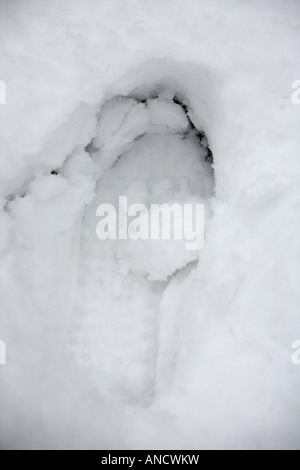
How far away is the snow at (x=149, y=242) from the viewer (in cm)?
105

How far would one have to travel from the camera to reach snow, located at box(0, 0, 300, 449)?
3.46 feet

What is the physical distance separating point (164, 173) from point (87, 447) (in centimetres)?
104

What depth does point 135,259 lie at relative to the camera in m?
1.46

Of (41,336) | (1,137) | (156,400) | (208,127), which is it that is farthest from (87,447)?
(208,127)

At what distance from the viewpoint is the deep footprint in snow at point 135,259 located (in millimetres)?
1348

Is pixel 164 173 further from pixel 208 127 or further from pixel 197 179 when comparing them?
pixel 208 127

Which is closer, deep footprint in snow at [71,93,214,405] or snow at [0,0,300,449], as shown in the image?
snow at [0,0,300,449]

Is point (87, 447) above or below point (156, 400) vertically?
below

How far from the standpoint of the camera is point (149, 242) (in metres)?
1.41

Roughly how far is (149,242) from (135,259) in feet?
0.33

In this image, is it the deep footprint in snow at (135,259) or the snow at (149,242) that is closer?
the snow at (149,242)

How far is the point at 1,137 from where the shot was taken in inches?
46.6

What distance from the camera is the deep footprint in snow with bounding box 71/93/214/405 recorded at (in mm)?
1348

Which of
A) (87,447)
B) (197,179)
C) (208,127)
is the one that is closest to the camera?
(87,447)
